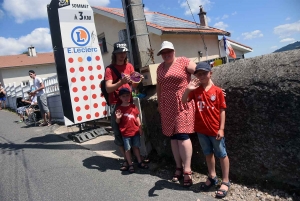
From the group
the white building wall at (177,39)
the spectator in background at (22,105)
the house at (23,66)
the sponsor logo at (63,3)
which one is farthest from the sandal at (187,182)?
the house at (23,66)

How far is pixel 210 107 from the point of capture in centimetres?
287

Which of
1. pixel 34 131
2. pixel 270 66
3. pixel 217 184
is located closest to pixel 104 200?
pixel 217 184

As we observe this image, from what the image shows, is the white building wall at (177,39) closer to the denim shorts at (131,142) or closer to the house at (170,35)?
the house at (170,35)

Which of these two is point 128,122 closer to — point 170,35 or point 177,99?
point 177,99

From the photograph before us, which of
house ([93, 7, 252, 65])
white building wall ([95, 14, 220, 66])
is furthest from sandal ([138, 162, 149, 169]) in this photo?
white building wall ([95, 14, 220, 66])

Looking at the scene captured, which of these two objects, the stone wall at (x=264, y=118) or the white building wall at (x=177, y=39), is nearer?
the stone wall at (x=264, y=118)

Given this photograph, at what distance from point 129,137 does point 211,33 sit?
12311mm

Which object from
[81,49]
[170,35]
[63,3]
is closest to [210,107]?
[81,49]

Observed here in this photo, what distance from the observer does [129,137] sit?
3.90 m

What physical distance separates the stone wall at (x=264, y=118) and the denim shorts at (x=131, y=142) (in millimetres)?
1399

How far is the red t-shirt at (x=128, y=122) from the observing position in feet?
12.7

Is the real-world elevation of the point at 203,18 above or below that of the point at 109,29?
above

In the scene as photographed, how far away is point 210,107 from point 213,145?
453 mm

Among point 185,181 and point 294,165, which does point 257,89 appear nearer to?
point 294,165
